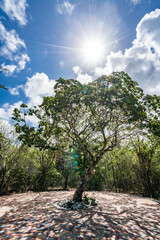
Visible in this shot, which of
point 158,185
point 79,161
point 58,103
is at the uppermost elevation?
point 58,103

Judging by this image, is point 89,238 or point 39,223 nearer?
point 89,238

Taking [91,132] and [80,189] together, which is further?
[91,132]

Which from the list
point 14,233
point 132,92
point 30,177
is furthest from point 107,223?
point 30,177

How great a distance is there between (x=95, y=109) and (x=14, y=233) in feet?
23.6

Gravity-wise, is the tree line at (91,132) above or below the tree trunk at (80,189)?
above

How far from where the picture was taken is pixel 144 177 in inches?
516

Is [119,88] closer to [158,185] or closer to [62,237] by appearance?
[62,237]

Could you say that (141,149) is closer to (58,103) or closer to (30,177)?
(58,103)

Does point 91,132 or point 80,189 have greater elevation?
point 91,132

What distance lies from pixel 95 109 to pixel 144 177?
415 inches

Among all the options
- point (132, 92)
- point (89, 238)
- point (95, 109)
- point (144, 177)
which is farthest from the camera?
point (144, 177)

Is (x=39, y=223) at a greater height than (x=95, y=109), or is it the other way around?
(x=95, y=109)

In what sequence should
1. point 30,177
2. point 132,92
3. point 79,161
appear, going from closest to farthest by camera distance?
1. point 132,92
2. point 79,161
3. point 30,177

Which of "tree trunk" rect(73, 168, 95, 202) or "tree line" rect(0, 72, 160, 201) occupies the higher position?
"tree line" rect(0, 72, 160, 201)
